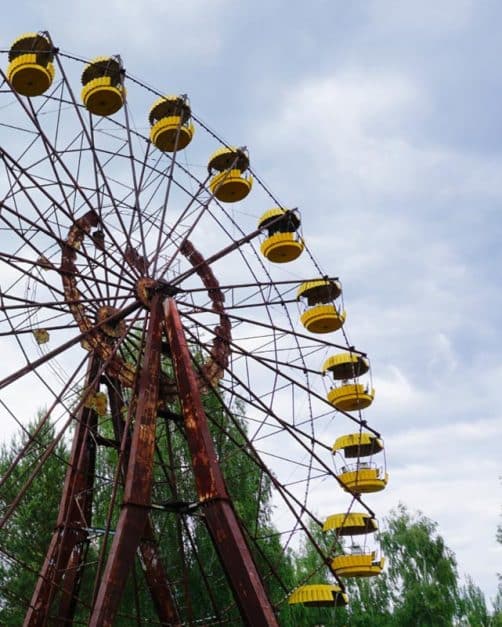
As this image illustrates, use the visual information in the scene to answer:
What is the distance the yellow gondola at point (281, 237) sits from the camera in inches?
632

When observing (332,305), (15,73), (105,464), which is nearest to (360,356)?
(332,305)

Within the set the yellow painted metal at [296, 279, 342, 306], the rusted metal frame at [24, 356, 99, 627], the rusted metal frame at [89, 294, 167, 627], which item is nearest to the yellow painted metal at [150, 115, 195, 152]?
the yellow painted metal at [296, 279, 342, 306]

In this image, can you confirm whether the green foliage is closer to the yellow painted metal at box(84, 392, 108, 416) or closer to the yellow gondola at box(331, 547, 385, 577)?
the yellow painted metal at box(84, 392, 108, 416)

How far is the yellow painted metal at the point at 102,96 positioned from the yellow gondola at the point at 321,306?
19.3 ft

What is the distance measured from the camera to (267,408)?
46.9ft

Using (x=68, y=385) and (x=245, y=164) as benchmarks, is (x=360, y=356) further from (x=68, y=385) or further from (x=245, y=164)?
(x=68, y=385)

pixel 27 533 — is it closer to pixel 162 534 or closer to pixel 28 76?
pixel 162 534

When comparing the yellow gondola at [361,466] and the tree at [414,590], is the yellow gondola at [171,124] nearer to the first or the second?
the yellow gondola at [361,466]

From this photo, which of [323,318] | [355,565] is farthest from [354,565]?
[323,318]

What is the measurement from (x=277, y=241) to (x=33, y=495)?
533 inches

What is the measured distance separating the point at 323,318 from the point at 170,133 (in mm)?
5638

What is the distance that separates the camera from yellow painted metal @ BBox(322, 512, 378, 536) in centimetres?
1495

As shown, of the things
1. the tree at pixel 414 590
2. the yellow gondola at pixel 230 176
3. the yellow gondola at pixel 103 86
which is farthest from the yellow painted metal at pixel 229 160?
the tree at pixel 414 590

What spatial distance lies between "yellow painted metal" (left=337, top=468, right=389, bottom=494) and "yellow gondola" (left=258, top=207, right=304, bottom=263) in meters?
5.22
